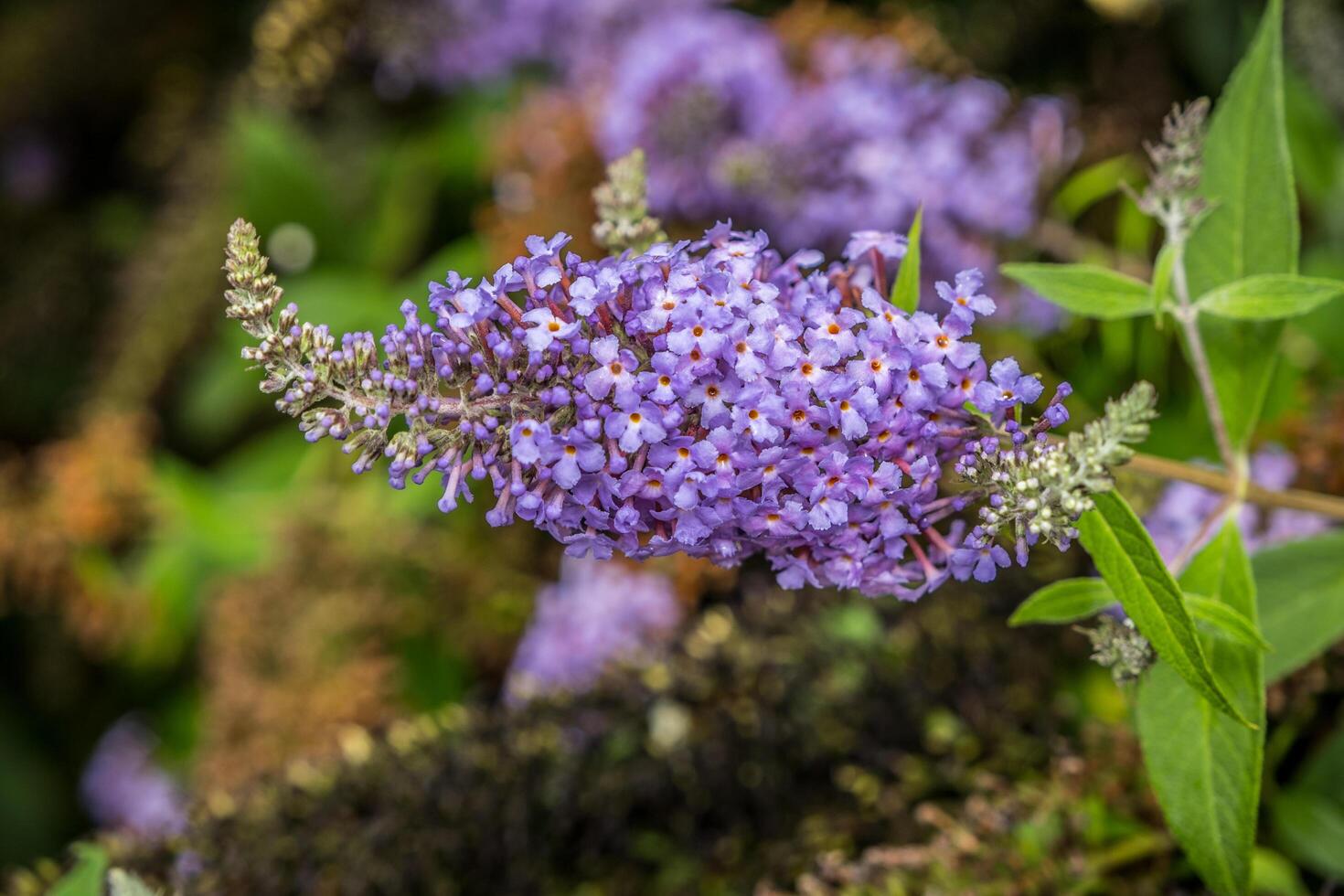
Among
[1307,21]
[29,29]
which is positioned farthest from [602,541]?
[29,29]

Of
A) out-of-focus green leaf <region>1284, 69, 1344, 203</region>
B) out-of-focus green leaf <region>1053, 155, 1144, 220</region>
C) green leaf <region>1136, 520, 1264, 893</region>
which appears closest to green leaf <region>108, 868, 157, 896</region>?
green leaf <region>1136, 520, 1264, 893</region>

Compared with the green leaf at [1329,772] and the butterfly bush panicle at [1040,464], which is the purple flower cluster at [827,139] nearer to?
the green leaf at [1329,772]

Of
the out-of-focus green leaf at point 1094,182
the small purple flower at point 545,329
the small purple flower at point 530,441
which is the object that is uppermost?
the small purple flower at point 545,329

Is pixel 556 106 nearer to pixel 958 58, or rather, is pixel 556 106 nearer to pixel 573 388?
pixel 958 58

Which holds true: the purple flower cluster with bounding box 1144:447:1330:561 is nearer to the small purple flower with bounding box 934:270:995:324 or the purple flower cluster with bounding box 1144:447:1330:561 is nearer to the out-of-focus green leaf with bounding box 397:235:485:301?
the small purple flower with bounding box 934:270:995:324

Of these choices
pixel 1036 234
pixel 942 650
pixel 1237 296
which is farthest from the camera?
pixel 1036 234

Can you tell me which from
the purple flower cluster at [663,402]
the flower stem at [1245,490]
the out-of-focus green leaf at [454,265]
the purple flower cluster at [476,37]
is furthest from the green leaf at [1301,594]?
the purple flower cluster at [476,37]

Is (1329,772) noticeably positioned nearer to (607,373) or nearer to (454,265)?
(607,373)
